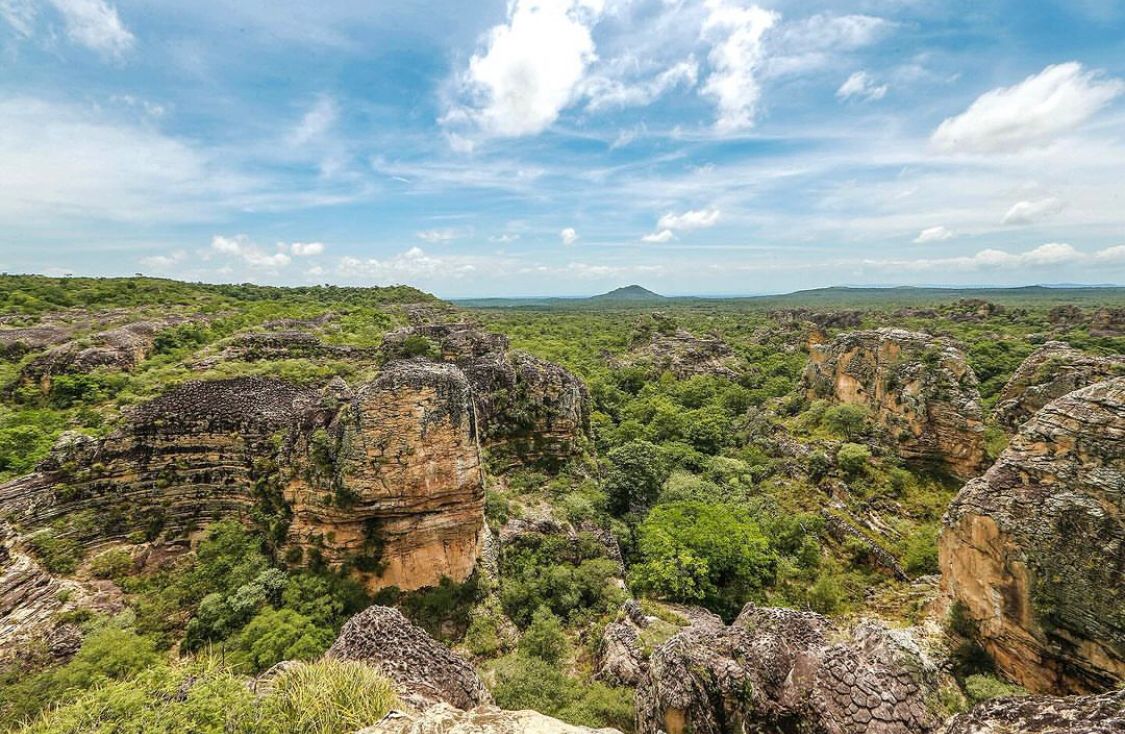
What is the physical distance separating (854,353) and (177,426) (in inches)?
1633

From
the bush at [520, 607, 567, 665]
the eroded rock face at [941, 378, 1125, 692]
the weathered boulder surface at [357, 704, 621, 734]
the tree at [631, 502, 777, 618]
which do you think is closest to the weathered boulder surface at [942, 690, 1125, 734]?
the weathered boulder surface at [357, 704, 621, 734]

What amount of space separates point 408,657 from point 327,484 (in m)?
7.39

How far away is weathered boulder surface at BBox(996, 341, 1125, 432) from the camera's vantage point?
27459mm

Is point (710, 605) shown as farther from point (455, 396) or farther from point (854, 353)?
point (854, 353)

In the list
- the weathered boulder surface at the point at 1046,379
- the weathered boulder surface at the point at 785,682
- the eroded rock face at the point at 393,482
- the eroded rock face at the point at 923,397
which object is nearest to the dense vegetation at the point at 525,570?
the eroded rock face at the point at 393,482

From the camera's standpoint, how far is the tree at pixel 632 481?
86.9 ft

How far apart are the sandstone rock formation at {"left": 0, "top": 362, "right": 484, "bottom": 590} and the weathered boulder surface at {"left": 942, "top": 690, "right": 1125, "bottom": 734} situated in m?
14.2

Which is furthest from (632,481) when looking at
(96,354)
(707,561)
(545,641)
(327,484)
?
(96,354)

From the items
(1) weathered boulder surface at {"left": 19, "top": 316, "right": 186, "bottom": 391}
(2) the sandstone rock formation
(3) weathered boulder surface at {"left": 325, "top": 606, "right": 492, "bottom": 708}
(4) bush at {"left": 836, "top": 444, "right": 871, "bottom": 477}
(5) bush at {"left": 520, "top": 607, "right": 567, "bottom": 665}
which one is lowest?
(5) bush at {"left": 520, "top": 607, "right": 567, "bottom": 665}

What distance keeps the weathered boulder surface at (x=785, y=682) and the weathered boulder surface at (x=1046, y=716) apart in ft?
7.49

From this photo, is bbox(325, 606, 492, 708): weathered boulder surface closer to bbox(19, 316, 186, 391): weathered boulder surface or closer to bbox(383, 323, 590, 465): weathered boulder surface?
bbox(383, 323, 590, 465): weathered boulder surface

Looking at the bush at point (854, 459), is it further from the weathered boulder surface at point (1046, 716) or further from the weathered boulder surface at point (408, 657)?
the weathered boulder surface at point (408, 657)

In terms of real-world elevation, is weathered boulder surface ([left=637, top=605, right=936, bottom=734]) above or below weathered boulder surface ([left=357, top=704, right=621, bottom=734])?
below

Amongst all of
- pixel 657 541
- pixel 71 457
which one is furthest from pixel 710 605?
pixel 71 457
